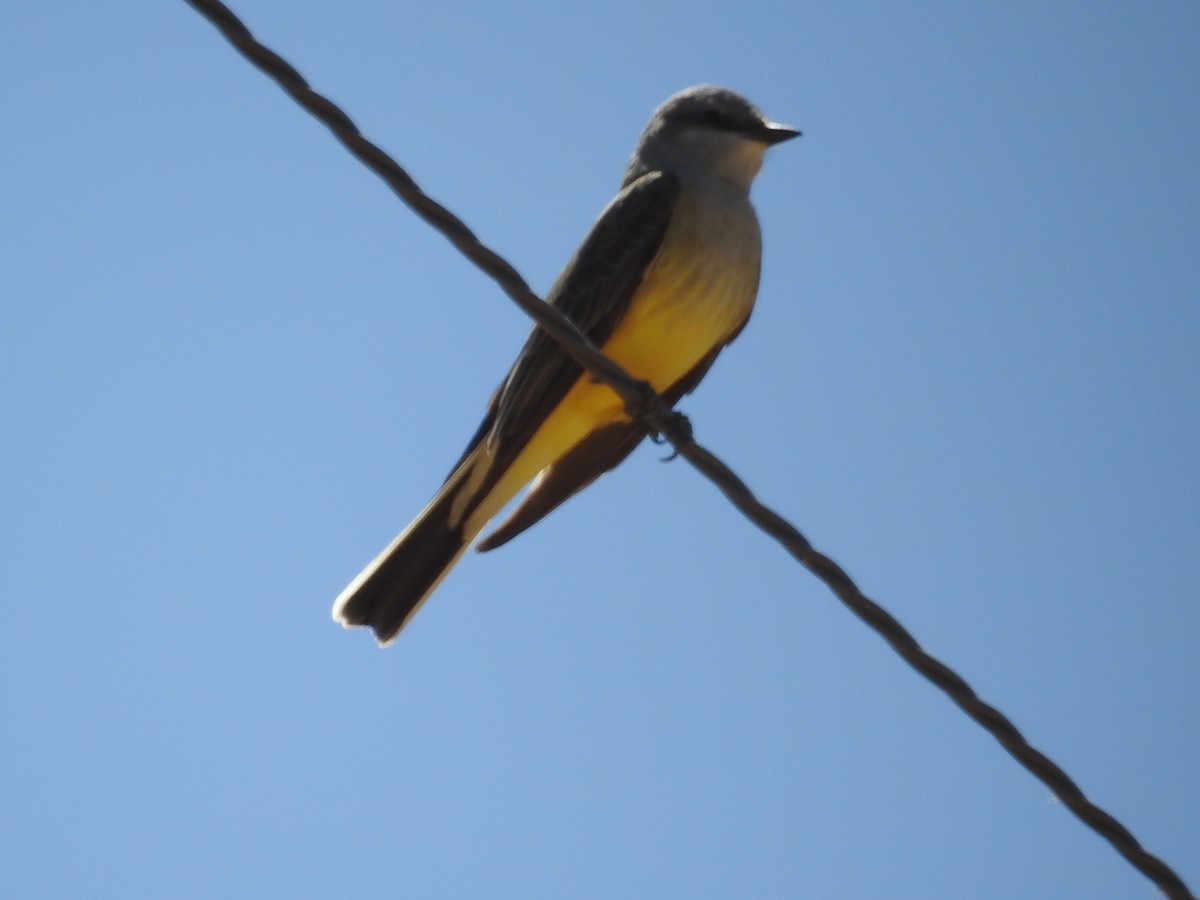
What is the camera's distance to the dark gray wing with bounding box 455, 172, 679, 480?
4.69 meters

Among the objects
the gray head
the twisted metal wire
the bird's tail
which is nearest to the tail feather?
the bird's tail

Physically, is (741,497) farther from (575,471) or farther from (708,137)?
(708,137)

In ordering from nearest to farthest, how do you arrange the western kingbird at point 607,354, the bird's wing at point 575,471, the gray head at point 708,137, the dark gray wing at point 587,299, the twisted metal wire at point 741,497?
1. the twisted metal wire at point 741,497
2. the dark gray wing at point 587,299
3. the western kingbird at point 607,354
4. the bird's wing at point 575,471
5. the gray head at point 708,137

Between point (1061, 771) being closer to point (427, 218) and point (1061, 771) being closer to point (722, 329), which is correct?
point (427, 218)

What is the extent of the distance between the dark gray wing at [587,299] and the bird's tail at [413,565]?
0.23 meters

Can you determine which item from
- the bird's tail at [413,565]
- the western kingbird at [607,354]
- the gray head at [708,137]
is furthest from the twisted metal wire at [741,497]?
the gray head at [708,137]

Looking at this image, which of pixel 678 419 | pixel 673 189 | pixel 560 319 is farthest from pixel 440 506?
pixel 560 319

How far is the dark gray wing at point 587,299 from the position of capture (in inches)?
185

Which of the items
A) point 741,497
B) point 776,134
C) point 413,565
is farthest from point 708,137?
point 741,497

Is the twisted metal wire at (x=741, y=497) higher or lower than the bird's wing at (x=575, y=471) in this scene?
lower

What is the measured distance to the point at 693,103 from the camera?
6.04 m

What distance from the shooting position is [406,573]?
4.89m

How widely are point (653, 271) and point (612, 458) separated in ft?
2.41

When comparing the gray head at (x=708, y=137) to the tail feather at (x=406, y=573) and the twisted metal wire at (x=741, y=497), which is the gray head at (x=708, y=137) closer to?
the tail feather at (x=406, y=573)
